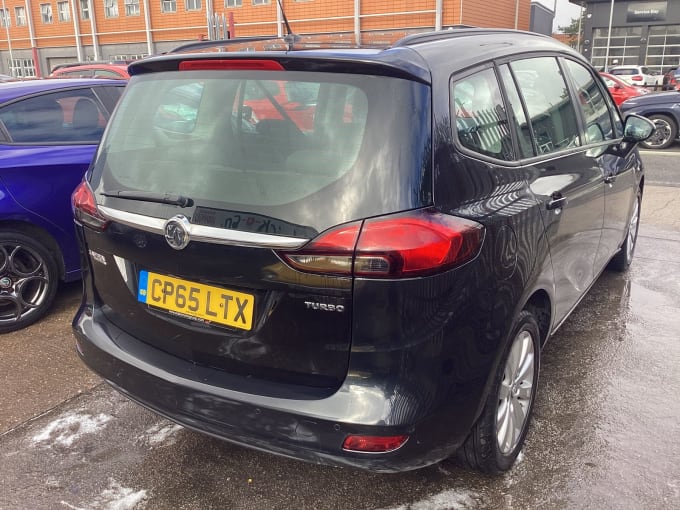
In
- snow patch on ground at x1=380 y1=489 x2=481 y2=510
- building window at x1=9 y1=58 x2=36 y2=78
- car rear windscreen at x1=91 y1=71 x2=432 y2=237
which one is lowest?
building window at x1=9 y1=58 x2=36 y2=78

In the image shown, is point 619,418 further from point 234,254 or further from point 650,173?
point 650,173

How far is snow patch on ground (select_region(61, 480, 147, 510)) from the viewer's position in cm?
240

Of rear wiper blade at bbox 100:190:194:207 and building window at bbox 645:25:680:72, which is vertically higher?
rear wiper blade at bbox 100:190:194:207

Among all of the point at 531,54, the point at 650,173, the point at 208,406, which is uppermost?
the point at 531,54

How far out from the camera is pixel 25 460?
2703 millimetres

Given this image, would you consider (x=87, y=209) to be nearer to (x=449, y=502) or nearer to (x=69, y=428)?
(x=69, y=428)

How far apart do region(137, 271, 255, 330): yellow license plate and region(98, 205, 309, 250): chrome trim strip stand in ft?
0.57

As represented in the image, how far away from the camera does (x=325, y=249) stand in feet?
6.13

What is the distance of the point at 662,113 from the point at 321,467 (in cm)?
1230

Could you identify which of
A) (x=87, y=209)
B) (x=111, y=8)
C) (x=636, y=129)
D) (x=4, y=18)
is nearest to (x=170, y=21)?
(x=111, y=8)

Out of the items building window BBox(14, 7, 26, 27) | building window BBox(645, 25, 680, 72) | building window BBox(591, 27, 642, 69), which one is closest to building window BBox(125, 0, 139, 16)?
building window BBox(14, 7, 26, 27)

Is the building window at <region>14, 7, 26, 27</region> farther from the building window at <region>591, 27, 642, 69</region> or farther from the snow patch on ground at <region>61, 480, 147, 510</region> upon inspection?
the snow patch on ground at <region>61, 480, 147, 510</region>

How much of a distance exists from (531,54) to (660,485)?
1.97 metres

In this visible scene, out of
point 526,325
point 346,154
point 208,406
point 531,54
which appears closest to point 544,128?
point 531,54
